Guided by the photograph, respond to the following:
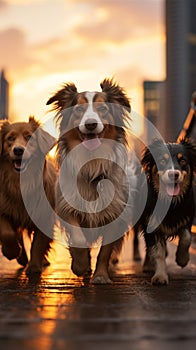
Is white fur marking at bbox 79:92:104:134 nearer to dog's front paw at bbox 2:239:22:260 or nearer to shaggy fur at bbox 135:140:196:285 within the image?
shaggy fur at bbox 135:140:196:285

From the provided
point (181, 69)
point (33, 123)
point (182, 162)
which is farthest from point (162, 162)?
point (181, 69)

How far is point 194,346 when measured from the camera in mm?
3555

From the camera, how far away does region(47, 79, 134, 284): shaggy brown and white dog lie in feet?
22.8

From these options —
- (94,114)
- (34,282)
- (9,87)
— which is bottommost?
(34,282)

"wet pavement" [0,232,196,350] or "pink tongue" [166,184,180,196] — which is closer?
"wet pavement" [0,232,196,350]

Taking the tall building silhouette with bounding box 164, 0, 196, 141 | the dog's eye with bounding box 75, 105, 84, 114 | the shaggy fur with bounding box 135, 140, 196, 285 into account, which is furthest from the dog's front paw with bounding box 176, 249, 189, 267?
the tall building silhouette with bounding box 164, 0, 196, 141

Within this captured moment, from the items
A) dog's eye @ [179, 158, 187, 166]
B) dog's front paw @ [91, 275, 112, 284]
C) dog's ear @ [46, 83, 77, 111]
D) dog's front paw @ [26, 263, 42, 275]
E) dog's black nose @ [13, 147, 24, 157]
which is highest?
dog's ear @ [46, 83, 77, 111]

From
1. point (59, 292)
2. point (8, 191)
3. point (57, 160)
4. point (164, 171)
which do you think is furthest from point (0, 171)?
point (59, 292)

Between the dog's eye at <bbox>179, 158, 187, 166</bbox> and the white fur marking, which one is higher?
the white fur marking

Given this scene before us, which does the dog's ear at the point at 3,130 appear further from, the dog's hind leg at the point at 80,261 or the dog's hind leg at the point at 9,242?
the dog's hind leg at the point at 80,261

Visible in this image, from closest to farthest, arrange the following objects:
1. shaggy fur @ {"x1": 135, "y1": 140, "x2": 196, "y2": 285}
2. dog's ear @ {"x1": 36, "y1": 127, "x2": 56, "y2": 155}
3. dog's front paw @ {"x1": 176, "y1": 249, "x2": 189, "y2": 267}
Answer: shaggy fur @ {"x1": 135, "y1": 140, "x2": 196, "y2": 285}
dog's front paw @ {"x1": 176, "y1": 249, "x2": 189, "y2": 267}
dog's ear @ {"x1": 36, "y1": 127, "x2": 56, "y2": 155}

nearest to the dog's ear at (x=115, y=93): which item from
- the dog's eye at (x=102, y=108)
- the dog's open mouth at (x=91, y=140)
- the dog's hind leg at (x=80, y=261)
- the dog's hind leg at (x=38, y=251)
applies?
the dog's eye at (x=102, y=108)

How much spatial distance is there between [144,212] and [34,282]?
1.55 metres

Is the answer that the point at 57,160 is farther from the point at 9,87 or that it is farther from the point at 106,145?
the point at 9,87
